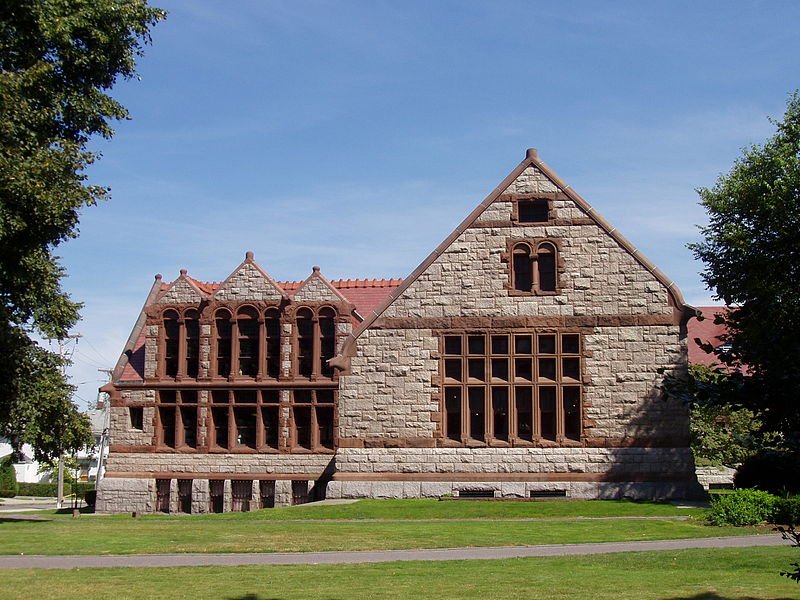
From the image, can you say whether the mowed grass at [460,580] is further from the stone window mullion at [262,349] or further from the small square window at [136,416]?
the small square window at [136,416]

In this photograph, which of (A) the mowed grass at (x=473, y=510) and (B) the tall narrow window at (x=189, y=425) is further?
(B) the tall narrow window at (x=189, y=425)

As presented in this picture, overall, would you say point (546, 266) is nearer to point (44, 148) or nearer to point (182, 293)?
point (182, 293)

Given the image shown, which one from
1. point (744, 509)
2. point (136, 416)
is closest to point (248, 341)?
point (136, 416)

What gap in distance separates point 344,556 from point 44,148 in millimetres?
10905

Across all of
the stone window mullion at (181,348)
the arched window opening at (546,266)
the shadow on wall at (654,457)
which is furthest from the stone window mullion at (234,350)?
the shadow on wall at (654,457)

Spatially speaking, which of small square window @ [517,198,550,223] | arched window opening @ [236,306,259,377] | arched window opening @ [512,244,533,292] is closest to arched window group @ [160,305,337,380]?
arched window opening @ [236,306,259,377]

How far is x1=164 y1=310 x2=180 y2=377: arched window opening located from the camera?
3591 centimetres

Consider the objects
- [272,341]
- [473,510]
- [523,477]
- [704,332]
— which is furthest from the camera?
[704,332]

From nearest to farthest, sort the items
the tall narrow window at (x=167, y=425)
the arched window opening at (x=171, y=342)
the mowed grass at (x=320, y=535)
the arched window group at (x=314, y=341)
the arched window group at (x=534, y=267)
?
the mowed grass at (x=320, y=535) → the arched window group at (x=534, y=267) → the arched window group at (x=314, y=341) → the tall narrow window at (x=167, y=425) → the arched window opening at (x=171, y=342)

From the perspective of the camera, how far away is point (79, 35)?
859 inches

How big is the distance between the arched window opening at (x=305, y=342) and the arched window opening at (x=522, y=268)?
8.82 m

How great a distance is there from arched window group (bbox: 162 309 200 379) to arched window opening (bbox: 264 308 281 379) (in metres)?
2.88

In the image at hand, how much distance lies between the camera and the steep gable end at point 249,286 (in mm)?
35281

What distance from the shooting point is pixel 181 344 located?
35.6 m
